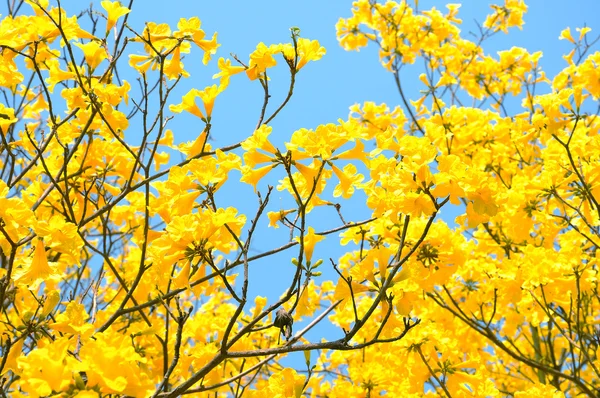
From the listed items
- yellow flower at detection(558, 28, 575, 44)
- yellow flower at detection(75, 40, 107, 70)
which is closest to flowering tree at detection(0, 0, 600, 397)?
yellow flower at detection(75, 40, 107, 70)

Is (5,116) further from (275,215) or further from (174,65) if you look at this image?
(275,215)

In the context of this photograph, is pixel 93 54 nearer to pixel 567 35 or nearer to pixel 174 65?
pixel 174 65

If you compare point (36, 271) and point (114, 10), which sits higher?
point (114, 10)

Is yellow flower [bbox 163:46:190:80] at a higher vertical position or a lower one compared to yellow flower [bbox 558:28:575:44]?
lower

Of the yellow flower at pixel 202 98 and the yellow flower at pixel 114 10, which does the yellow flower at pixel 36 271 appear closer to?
the yellow flower at pixel 202 98

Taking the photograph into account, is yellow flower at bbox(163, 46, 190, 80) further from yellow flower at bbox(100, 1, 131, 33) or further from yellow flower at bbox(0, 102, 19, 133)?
yellow flower at bbox(0, 102, 19, 133)

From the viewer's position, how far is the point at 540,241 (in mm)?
4426

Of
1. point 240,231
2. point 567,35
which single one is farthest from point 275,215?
point 567,35

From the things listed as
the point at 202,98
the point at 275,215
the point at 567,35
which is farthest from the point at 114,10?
the point at 567,35

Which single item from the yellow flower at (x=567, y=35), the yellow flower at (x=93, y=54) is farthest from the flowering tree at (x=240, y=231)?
the yellow flower at (x=567, y=35)

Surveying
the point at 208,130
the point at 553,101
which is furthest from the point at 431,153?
the point at 553,101

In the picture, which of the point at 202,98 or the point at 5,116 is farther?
the point at 5,116

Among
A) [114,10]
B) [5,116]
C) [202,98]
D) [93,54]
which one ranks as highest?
[114,10]

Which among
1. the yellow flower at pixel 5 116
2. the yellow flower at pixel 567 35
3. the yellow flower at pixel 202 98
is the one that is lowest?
the yellow flower at pixel 202 98
